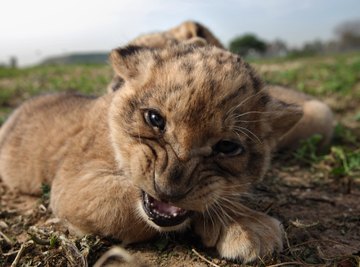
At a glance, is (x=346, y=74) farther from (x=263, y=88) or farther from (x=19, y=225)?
(x=19, y=225)

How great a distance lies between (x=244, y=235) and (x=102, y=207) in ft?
3.31

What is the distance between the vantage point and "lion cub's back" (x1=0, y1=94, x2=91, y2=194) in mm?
4355

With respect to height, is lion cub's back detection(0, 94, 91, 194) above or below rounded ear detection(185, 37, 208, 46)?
below

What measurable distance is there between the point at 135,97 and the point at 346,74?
723cm

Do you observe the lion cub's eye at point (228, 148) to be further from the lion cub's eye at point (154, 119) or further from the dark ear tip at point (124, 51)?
the dark ear tip at point (124, 51)

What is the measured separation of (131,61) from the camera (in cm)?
372

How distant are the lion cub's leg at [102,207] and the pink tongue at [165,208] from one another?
7.1 inches

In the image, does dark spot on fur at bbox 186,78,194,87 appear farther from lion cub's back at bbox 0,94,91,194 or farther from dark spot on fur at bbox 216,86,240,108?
lion cub's back at bbox 0,94,91,194

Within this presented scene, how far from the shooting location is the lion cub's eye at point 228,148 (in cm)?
297

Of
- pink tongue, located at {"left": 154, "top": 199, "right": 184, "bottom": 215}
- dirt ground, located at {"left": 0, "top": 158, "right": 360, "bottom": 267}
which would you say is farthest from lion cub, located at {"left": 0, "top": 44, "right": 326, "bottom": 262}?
dirt ground, located at {"left": 0, "top": 158, "right": 360, "bottom": 267}

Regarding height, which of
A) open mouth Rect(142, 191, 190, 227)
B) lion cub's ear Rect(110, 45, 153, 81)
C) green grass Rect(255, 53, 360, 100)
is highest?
lion cub's ear Rect(110, 45, 153, 81)

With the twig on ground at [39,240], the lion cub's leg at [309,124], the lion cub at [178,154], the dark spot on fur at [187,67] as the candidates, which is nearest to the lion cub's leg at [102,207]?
the lion cub at [178,154]

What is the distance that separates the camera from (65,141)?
4250mm

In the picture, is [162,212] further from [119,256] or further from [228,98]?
[228,98]
